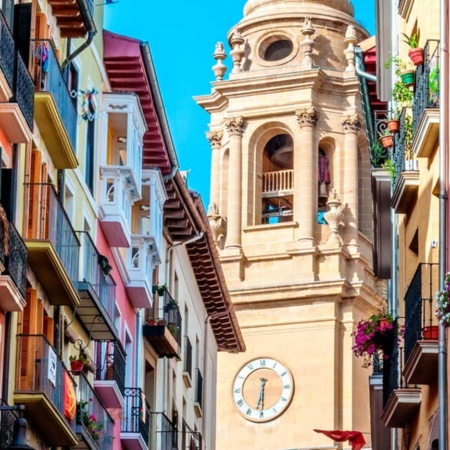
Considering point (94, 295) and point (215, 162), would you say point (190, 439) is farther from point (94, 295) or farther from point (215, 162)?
point (215, 162)

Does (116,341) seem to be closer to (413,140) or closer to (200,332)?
(413,140)

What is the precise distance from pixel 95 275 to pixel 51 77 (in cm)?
536

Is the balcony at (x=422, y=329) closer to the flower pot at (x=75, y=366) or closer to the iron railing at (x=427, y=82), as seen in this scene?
the iron railing at (x=427, y=82)

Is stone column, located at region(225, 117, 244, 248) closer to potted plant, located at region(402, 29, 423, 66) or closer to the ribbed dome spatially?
the ribbed dome

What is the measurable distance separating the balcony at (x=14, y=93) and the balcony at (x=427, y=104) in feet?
16.3

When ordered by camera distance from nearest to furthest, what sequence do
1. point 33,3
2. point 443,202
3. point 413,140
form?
point 443,202
point 413,140
point 33,3

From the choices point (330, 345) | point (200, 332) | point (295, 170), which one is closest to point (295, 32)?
point (295, 170)

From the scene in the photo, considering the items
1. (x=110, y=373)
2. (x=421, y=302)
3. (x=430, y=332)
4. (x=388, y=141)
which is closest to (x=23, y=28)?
(x=421, y=302)

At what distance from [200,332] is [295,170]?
23.4 metres

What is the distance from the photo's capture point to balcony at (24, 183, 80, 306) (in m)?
30.8

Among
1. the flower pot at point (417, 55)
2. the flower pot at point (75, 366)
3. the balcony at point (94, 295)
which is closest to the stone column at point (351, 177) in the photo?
the balcony at point (94, 295)

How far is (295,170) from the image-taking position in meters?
79.2

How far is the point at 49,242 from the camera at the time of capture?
3059 cm

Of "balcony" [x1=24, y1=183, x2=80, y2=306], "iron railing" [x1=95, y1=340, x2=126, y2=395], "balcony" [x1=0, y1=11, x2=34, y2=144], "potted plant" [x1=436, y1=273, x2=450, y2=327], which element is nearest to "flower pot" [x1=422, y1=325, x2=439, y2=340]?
"potted plant" [x1=436, y1=273, x2=450, y2=327]
